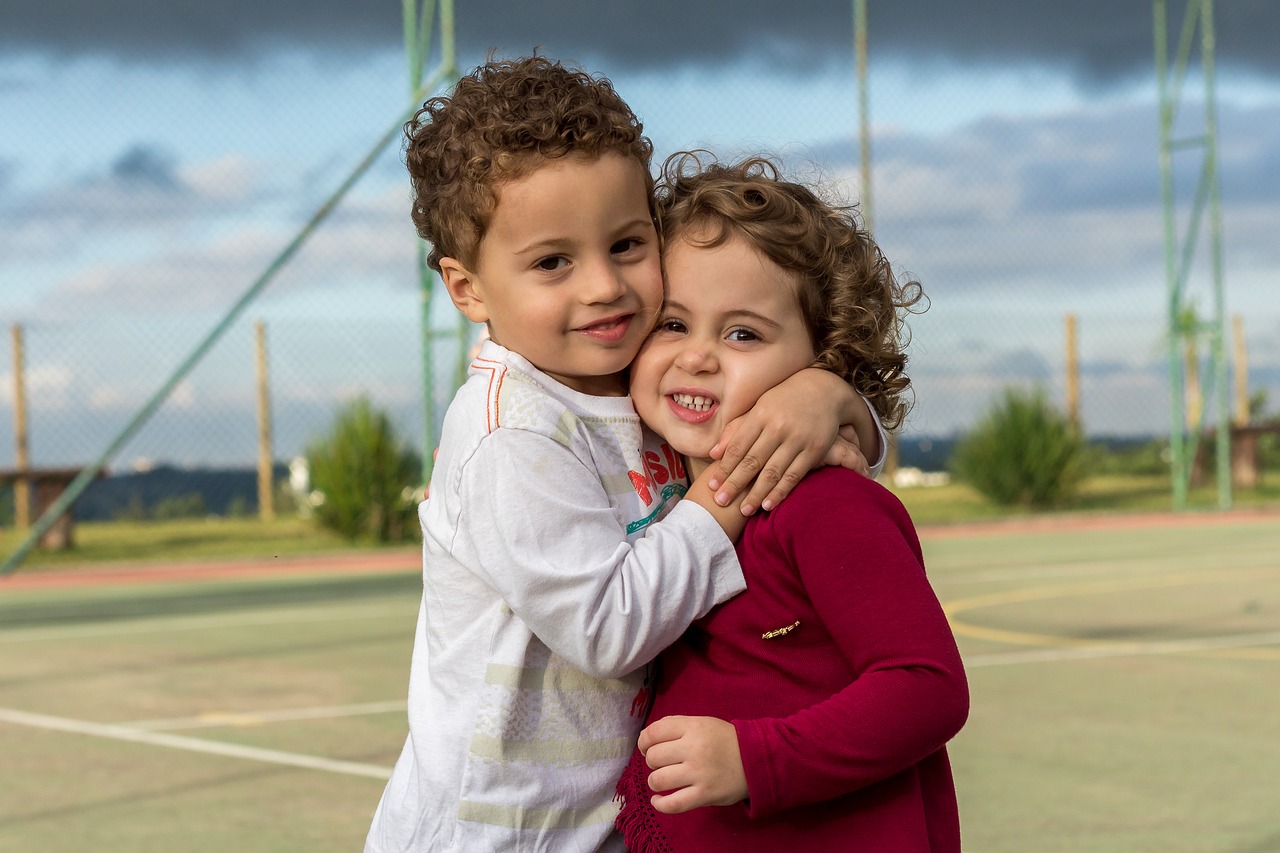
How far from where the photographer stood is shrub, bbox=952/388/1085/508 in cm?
1468

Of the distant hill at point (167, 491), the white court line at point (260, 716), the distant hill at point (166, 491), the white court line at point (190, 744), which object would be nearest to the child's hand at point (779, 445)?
the white court line at point (190, 744)

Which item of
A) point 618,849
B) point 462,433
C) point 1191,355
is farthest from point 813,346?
point 1191,355

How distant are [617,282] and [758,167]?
0.27 metres

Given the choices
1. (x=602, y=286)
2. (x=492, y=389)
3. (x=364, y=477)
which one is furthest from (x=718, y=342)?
(x=364, y=477)

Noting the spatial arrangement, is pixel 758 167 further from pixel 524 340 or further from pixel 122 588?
pixel 122 588

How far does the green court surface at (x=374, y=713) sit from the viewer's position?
3934mm

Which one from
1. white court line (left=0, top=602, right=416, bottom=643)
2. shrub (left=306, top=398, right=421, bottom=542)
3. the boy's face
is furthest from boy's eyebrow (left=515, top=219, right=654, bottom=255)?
shrub (left=306, top=398, right=421, bottom=542)

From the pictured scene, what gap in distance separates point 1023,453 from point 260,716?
10.5m

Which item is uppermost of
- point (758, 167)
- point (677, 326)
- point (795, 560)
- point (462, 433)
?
point (758, 167)

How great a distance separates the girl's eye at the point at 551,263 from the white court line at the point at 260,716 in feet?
13.5

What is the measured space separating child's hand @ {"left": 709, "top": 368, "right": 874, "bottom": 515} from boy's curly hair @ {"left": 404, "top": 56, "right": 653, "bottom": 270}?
11.2 inches

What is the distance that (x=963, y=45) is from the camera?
629 inches

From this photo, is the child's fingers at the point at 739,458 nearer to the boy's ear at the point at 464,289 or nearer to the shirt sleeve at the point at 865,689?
the shirt sleeve at the point at 865,689

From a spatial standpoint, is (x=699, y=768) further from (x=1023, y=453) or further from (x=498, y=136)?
(x=1023, y=453)
